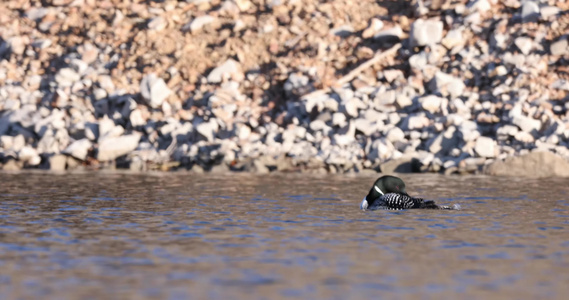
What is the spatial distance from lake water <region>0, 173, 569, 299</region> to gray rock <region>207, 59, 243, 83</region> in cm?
1050

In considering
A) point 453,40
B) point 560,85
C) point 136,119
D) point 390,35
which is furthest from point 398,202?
point 390,35

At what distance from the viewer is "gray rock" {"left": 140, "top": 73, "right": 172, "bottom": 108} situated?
90.1ft

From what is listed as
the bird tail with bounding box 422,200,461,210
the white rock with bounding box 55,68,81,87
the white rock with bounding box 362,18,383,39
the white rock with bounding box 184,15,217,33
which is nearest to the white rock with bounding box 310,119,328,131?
the white rock with bounding box 362,18,383,39

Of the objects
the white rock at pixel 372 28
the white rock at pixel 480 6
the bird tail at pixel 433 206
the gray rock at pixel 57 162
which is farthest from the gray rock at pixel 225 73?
the bird tail at pixel 433 206

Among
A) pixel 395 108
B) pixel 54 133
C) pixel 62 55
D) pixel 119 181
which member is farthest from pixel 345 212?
pixel 62 55

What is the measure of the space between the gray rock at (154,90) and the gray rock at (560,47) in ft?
34.7

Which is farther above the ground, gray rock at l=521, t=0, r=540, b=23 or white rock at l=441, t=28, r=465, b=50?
gray rock at l=521, t=0, r=540, b=23

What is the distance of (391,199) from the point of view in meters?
14.4

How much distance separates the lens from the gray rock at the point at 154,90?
1081 inches

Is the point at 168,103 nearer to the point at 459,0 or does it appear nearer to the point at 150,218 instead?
the point at 459,0

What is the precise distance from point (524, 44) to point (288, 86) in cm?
651

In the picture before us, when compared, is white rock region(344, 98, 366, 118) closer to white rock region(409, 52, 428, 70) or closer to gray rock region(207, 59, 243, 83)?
white rock region(409, 52, 428, 70)

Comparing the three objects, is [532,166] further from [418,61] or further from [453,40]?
[453,40]

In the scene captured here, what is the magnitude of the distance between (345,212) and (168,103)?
14.4 metres
